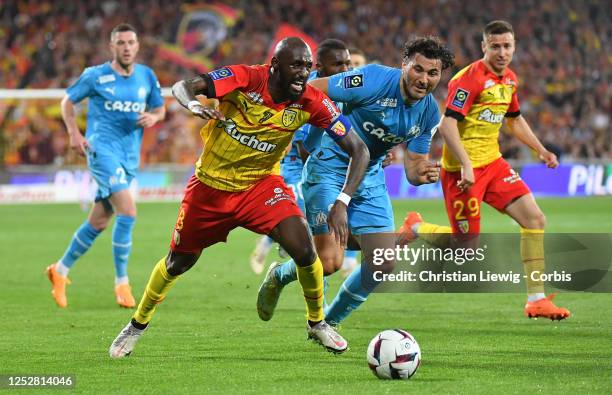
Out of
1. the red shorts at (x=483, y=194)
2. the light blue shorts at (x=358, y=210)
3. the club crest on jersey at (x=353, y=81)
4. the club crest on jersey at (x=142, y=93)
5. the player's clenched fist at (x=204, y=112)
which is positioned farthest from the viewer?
the club crest on jersey at (x=142, y=93)

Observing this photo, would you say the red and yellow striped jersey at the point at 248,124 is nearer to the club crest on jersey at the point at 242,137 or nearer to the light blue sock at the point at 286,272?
the club crest on jersey at the point at 242,137

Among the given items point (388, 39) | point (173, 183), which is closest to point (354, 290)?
point (173, 183)

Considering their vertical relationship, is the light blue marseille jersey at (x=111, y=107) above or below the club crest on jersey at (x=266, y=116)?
below

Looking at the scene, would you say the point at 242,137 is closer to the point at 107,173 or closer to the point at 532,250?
the point at 532,250

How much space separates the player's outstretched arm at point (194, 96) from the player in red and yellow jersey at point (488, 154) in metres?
2.98

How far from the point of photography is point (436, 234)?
375 inches

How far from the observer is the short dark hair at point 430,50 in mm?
7031

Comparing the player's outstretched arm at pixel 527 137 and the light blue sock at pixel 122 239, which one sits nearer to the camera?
the player's outstretched arm at pixel 527 137

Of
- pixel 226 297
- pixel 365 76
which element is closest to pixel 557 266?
pixel 226 297

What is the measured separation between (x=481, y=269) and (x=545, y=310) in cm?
139

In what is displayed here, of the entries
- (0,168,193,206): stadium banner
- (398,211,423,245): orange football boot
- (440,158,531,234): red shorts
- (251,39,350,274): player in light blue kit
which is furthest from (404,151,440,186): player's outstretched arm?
(0,168,193,206): stadium banner

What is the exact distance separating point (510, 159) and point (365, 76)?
18798mm

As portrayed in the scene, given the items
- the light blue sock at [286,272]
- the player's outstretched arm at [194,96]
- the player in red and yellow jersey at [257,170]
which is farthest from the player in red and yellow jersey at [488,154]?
the player's outstretched arm at [194,96]

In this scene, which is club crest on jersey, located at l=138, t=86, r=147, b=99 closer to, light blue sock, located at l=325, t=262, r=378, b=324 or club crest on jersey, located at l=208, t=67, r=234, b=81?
light blue sock, located at l=325, t=262, r=378, b=324
